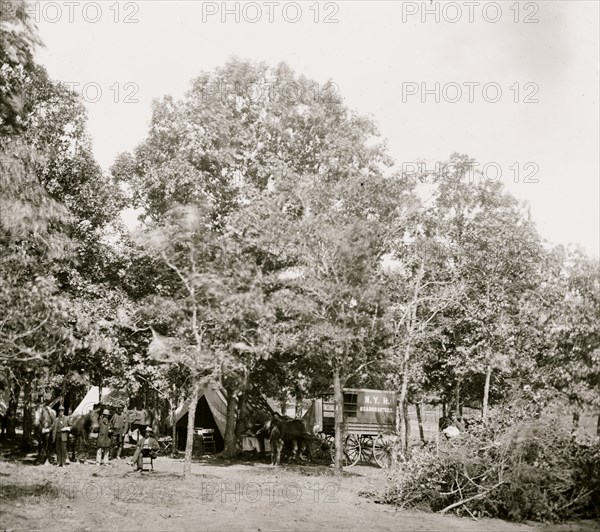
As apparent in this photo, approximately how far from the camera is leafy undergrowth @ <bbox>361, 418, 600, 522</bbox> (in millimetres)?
12617

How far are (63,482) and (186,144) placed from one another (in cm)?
1292

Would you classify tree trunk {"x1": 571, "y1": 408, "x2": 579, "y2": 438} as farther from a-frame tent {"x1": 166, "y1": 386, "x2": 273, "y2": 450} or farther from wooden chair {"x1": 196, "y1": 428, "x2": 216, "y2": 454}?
wooden chair {"x1": 196, "y1": 428, "x2": 216, "y2": 454}

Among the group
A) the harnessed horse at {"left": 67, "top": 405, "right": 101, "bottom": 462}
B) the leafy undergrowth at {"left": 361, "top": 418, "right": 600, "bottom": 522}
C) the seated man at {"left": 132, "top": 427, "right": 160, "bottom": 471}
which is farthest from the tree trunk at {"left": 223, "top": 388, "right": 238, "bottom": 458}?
the leafy undergrowth at {"left": 361, "top": 418, "right": 600, "bottom": 522}

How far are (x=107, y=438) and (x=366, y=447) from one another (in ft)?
34.2

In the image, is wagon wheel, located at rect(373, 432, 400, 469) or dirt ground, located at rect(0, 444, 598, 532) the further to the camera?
wagon wheel, located at rect(373, 432, 400, 469)

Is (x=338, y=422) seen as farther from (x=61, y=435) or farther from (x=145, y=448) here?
(x=61, y=435)

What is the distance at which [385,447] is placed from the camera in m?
22.6

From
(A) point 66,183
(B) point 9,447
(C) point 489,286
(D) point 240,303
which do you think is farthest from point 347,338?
(B) point 9,447

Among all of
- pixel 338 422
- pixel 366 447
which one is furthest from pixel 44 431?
pixel 366 447

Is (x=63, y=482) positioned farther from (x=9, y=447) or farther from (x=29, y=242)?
(x=9, y=447)

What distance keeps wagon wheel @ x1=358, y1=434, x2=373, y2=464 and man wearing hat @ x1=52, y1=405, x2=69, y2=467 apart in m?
11.1

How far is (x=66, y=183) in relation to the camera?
2261 cm

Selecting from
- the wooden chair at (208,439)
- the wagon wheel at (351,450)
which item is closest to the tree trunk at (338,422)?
the wagon wheel at (351,450)

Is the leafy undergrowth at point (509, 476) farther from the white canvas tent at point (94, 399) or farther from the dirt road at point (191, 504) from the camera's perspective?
the white canvas tent at point (94, 399)
